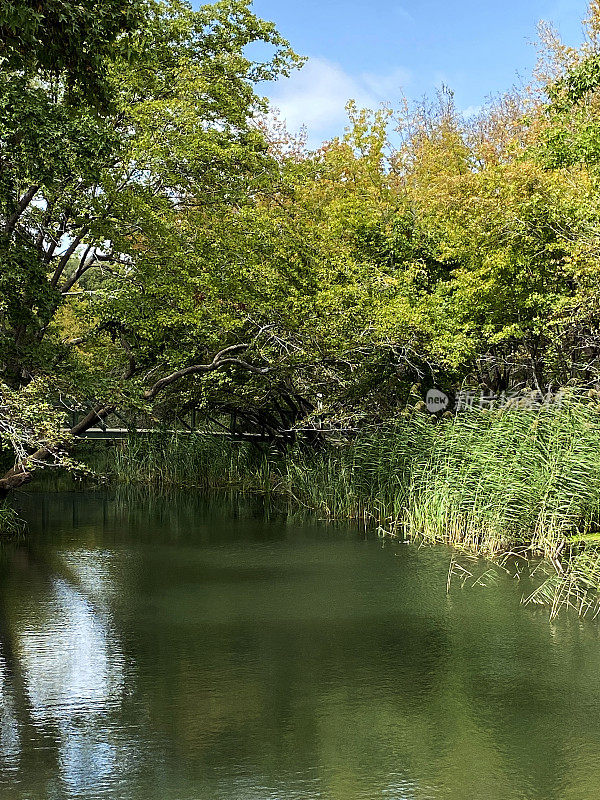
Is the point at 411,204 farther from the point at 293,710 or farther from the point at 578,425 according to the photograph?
the point at 293,710

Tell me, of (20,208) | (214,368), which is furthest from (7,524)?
(20,208)

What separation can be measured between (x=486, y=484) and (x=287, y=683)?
514 centimetres

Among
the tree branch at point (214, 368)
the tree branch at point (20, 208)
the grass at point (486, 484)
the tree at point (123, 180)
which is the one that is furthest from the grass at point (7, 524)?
the grass at point (486, 484)

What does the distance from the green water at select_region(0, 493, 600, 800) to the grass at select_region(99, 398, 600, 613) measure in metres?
0.72

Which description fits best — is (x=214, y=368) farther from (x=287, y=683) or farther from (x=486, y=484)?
(x=287, y=683)

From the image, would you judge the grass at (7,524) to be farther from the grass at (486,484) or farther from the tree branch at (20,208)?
the grass at (486,484)

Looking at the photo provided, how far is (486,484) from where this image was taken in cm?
1042

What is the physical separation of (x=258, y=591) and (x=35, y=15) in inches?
205

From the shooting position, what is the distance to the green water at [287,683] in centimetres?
438

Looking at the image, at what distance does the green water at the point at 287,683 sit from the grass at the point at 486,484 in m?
0.72

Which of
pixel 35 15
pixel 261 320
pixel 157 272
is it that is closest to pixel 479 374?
pixel 261 320

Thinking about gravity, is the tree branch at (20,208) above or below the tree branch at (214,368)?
above

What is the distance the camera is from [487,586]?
28.6 ft

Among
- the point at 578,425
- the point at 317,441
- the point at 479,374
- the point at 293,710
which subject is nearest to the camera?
the point at 293,710
